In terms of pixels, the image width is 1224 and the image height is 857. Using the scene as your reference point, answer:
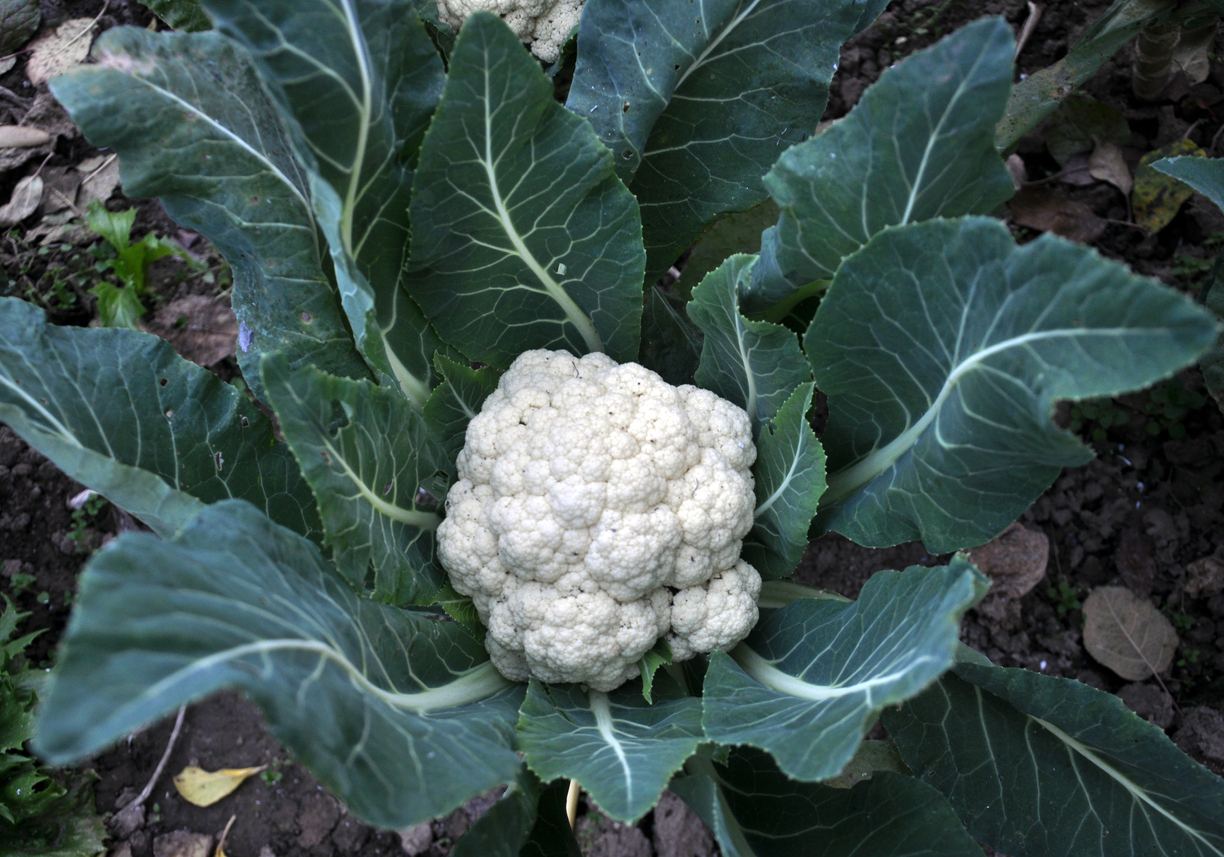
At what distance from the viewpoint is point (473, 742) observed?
150 cm

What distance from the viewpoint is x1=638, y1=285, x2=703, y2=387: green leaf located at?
2.39 metres

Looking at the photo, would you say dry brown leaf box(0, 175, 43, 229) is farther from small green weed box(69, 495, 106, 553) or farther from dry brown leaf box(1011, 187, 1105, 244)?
dry brown leaf box(1011, 187, 1105, 244)

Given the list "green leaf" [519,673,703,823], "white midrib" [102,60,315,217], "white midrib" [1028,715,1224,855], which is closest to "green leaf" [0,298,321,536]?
"white midrib" [102,60,315,217]

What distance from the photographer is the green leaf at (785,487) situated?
1712mm

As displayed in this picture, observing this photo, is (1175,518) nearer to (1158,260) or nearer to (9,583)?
(1158,260)

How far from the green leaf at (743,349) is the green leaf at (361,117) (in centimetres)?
70

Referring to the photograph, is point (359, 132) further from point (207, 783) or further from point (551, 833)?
point (207, 783)

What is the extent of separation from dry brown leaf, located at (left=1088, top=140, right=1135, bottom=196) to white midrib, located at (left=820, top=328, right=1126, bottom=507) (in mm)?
Answer: 1833

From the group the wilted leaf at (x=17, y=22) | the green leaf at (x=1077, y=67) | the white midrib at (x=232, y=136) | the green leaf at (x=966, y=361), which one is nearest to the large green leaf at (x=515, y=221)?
the white midrib at (x=232, y=136)

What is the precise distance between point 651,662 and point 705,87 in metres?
1.38

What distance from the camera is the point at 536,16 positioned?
276cm

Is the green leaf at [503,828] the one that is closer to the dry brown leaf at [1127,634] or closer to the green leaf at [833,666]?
the green leaf at [833,666]

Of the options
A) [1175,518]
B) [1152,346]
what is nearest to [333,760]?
[1152,346]

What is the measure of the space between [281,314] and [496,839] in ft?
4.17
